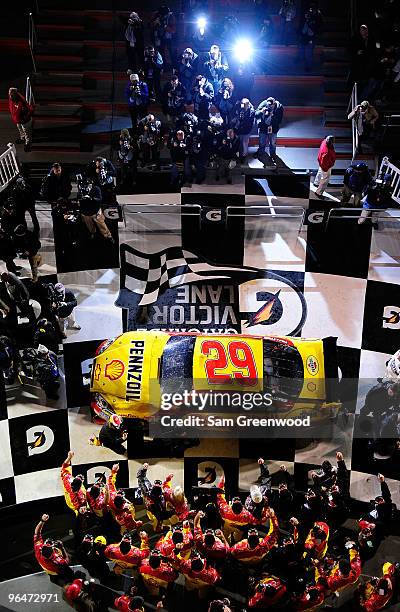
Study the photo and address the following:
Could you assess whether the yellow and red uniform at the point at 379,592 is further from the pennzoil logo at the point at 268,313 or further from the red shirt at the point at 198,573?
the pennzoil logo at the point at 268,313

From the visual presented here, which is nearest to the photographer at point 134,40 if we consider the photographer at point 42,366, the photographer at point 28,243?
the photographer at point 28,243

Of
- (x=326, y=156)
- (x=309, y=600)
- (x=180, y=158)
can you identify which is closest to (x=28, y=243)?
(x=180, y=158)

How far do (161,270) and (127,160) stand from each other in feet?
7.19

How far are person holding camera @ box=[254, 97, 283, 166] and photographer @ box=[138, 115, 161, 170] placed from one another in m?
Result: 1.77

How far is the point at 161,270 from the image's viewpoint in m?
12.8

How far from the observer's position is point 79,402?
1098cm

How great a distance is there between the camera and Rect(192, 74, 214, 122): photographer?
13820 millimetres

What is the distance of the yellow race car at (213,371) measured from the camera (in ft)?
32.9

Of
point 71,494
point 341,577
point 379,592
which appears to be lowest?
point 379,592

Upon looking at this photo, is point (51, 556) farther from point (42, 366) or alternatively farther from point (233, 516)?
point (42, 366)

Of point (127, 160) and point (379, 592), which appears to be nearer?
point (379, 592)

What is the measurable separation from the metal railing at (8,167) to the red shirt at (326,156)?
5.21m

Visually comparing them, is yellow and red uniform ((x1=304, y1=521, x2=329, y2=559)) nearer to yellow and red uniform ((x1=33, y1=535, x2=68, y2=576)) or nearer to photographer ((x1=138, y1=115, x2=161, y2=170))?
yellow and red uniform ((x1=33, y1=535, x2=68, y2=576))

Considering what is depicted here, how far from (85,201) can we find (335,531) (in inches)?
245
